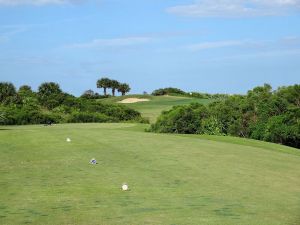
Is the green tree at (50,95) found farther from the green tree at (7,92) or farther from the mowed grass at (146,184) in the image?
the mowed grass at (146,184)

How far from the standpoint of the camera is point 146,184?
1406 centimetres

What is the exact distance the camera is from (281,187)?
47.7ft

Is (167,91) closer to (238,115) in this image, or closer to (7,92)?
(7,92)

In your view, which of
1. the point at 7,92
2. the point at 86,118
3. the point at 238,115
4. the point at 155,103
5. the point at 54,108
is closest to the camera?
the point at 238,115

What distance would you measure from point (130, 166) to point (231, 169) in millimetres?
2979

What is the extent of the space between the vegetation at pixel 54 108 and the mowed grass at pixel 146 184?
1590 inches

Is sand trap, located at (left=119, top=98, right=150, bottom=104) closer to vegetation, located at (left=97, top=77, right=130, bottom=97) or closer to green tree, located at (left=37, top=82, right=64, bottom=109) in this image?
vegetation, located at (left=97, top=77, right=130, bottom=97)

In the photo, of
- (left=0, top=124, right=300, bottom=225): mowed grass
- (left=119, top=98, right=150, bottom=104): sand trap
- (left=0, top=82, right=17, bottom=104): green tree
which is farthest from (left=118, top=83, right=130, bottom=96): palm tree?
(left=0, top=124, right=300, bottom=225): mowed grass

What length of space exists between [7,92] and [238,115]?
40.2m

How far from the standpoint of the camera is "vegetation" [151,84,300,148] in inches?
1630

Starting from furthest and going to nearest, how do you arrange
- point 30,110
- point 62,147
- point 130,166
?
point 30,110 → point 62,147 → point 130,166

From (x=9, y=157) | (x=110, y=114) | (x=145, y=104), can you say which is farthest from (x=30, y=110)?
(x=9, y=157)

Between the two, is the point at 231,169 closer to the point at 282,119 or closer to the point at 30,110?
the point at 282,119

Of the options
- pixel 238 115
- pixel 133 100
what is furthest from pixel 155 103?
pixel 238 115
